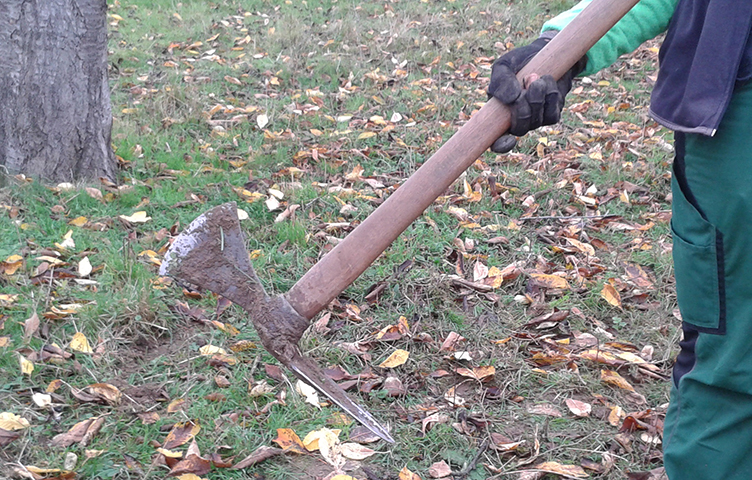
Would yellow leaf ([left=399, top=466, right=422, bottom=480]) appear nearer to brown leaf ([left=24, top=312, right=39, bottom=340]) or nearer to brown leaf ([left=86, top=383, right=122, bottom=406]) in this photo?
brown leaf ([left=86, top=383, right=122, bottom=406])

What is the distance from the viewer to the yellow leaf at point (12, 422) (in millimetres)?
2064

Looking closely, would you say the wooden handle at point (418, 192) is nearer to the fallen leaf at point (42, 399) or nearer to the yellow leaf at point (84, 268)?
the fallen leaf at point (42, 399)

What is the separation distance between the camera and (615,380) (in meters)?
2.41

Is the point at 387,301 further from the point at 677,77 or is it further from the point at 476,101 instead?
the point at 476,101

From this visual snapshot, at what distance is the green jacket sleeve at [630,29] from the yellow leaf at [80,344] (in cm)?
206

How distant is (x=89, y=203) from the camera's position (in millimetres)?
3354

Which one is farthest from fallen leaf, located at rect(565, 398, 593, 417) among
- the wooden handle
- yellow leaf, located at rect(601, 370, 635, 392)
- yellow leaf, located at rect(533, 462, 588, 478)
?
the wooden handle

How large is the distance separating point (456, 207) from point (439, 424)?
5.17 feet

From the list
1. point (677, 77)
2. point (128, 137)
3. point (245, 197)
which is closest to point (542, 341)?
point (677, 77)

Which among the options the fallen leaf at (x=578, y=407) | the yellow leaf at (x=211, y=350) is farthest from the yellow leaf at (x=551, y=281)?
the yellow leaf at (x=211, y=350)

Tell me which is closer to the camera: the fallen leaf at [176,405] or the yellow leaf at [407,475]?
the yellow leaf at [407,475]

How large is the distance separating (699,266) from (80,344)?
2174 millimetres

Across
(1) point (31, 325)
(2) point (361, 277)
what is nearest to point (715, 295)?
(2) point (361, 277)

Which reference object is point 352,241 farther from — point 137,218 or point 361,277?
point 137,218
